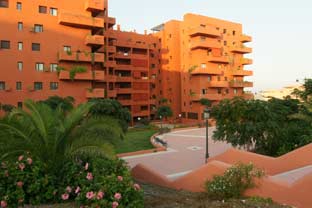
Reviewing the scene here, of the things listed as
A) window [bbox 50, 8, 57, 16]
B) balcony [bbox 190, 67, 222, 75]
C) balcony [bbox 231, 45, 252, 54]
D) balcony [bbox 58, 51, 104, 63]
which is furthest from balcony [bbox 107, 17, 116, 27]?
balcony [bbox 231, 45, 252, 54]

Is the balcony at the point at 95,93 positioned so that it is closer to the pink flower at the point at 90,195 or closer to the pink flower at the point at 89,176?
the pink flower at the point at 89,176

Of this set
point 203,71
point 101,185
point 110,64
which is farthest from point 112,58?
point 101,185

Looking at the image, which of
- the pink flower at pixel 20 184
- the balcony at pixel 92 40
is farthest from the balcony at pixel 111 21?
the pink flower at pixel 20 184

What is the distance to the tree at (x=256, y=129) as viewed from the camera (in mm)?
14922

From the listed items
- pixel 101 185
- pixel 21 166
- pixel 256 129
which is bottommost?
pixel 101 185

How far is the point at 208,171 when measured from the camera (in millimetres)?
9133

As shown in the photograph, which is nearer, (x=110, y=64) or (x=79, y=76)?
(x=79, y=76)

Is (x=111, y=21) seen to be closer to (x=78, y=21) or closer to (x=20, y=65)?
(x=78, y=21)

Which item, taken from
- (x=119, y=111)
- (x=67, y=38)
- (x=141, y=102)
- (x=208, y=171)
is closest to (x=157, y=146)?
(x=119, y=111)

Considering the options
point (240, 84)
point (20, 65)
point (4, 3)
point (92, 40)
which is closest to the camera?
point (4, 3)

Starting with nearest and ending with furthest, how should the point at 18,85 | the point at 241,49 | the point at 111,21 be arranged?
the point at 18,85 < the point at 111,21 < the point at 241,49

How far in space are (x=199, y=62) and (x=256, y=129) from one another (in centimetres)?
3857

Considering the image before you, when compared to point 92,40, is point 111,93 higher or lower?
lower

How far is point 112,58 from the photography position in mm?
49125
